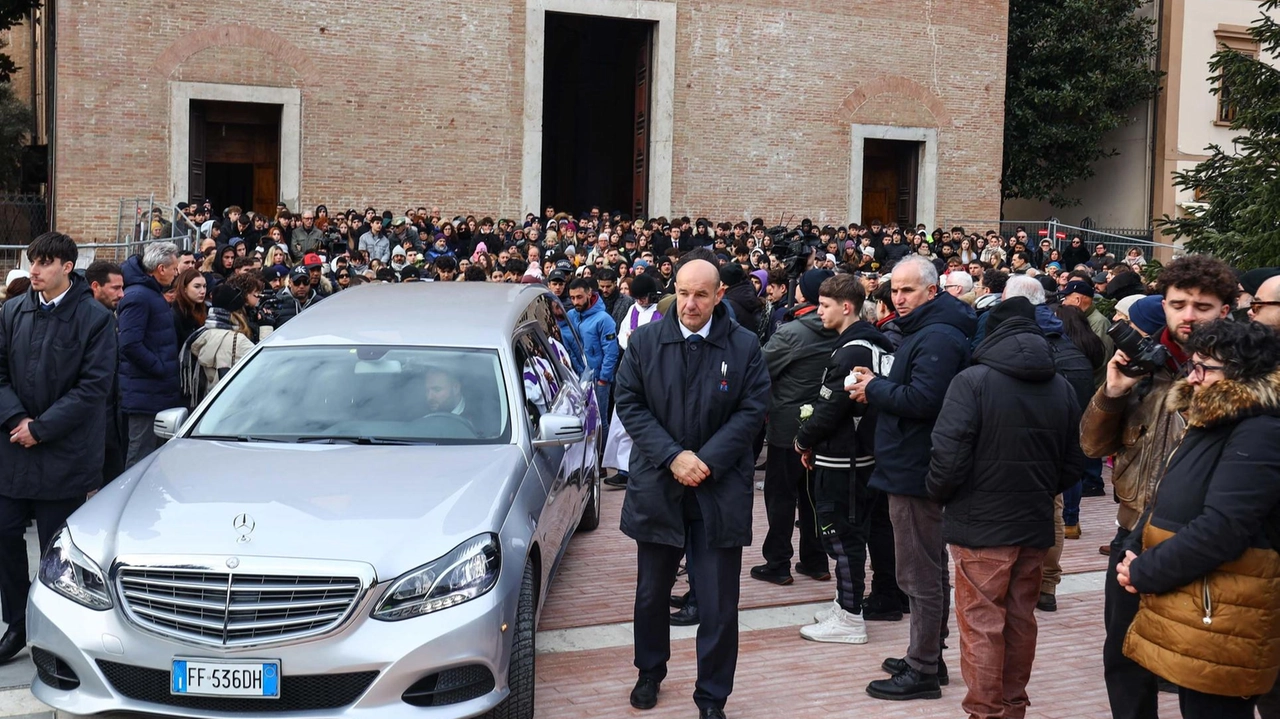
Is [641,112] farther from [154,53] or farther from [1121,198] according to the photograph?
[1121,198]

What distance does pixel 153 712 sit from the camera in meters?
4.40

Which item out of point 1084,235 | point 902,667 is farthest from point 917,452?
point 1084,235

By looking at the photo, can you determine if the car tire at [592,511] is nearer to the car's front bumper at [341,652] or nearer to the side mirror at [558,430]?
the side mirror at [558,430]

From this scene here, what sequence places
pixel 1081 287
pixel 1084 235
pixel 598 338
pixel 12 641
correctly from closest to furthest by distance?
pixel 12 641 < pixel 1081 287 < pixel 598 338 < pixel 1084 235

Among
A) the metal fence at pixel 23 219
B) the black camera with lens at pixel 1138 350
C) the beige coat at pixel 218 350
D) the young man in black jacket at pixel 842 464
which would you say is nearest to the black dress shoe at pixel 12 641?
the beige coat at pixel 218 350

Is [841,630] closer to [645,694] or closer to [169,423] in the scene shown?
[645,694]

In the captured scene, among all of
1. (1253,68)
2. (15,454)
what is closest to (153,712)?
(15,454)

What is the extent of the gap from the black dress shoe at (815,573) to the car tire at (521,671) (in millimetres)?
3137

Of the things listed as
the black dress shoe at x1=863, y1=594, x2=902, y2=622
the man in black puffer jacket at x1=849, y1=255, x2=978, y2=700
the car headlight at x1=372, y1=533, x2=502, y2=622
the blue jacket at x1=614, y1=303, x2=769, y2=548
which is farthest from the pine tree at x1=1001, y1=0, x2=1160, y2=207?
the car headlight at x1=372, y1=533, x2=502, y2=622

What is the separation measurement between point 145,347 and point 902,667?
5.19 metres

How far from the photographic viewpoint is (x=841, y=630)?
20.7 ft

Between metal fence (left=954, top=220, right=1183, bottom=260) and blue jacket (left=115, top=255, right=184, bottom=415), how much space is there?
21844mm

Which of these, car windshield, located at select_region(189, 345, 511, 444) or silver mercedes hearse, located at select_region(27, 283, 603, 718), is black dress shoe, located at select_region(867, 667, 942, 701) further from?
car windshield, located at select_region(189, 345, 511, 444)

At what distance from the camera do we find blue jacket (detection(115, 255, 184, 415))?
7570mm
